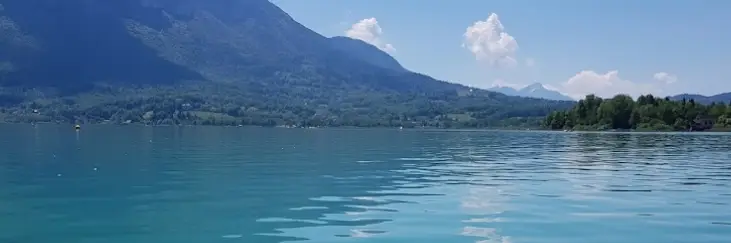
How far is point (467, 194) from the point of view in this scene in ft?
111

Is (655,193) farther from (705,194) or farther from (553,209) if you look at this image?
(553,209)

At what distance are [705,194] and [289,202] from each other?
1856cm

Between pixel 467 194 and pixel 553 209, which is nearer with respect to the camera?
pixel 553 209

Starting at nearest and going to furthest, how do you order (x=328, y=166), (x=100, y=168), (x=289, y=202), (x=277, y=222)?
(x=277, y=222) → (x=289, y=202) → (x=100, y=168) → (x=328, y=166)

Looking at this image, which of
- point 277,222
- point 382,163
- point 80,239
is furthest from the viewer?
point 382,163

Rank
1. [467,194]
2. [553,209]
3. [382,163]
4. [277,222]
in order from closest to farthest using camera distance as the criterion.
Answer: [277,222], [553,209], [467,194], [382,163]

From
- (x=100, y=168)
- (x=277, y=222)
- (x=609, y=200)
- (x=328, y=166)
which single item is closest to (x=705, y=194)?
(x=609, y=200)

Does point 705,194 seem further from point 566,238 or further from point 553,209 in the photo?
point 566,238

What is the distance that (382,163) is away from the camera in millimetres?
57000

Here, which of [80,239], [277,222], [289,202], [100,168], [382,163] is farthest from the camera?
[382,163]

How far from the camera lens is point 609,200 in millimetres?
31594

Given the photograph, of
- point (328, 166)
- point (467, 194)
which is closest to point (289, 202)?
point (467, 194)

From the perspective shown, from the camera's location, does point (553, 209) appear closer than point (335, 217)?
No

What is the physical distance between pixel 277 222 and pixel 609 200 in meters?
14.5
